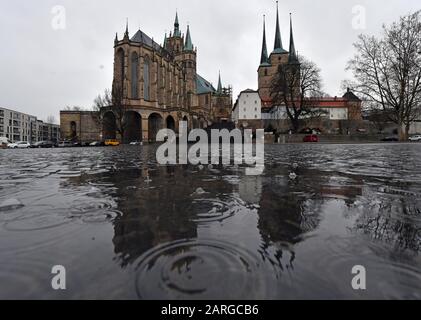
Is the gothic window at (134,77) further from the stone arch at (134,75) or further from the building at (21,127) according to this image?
the building at (21,127)

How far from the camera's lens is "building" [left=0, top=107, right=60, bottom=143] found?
A: 8850 cm

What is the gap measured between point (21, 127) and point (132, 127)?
78.2m

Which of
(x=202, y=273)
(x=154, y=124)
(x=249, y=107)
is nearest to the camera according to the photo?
(x=202, y=273)

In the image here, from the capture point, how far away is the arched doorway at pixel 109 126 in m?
47.7

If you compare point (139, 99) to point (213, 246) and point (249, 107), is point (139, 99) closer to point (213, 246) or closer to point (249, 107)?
point (249, 107)

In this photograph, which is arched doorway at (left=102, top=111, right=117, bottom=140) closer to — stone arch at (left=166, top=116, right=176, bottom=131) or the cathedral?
stone arch at (left=166, top=116, right=176, bottom=131)

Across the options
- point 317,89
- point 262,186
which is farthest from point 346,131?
point 262,186

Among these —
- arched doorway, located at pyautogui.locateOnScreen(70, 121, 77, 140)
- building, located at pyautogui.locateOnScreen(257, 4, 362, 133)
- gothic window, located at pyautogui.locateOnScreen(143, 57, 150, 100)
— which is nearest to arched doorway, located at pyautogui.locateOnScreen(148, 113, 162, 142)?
gothic window, located at pyautogui.locateOnScreen(143, 57, 150, 100)

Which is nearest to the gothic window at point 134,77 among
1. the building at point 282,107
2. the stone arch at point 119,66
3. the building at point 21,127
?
the stone arch at point 119,66

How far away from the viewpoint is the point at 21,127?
322 feet

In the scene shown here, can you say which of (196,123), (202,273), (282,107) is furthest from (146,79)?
(202,273)

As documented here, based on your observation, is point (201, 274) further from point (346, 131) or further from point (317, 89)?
point (346, 131)

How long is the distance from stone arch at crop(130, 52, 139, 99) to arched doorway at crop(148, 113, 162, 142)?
18.5ft

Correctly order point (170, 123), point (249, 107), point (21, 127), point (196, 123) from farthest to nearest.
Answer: point (21, 127)
point (249, 107)
point (196, 123)
point (170, 123)
